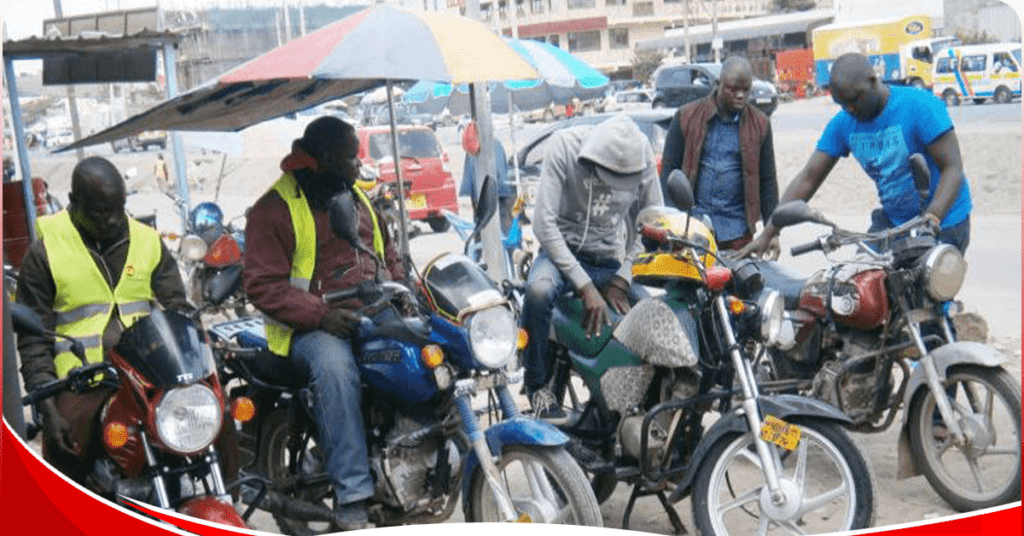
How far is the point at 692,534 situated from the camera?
133 inches

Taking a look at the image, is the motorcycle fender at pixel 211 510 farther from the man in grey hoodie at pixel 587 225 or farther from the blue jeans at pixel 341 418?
the man in grey hoodie at pixel 587 225

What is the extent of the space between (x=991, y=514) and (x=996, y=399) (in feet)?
3.84

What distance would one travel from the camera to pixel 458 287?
320 centimetres

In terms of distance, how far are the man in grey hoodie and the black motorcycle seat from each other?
47cm

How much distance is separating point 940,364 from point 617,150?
1.18m

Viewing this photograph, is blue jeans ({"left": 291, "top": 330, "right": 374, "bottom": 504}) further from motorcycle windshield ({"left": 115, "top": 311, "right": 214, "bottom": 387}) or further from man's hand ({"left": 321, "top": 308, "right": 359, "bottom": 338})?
motorcycle windshield ({"left": 115, "top": 311, "right": 214, "bottom": 387})

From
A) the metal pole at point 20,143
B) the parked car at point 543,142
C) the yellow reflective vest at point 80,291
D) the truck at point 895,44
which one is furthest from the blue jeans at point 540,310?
the truck at point 895,44

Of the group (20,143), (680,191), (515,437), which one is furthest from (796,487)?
(20,143)

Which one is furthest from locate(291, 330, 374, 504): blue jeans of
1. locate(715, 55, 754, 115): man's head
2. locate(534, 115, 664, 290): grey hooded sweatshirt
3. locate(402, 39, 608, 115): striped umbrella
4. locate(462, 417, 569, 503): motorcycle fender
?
locate(402, 39, 608, 115): striped umbrella

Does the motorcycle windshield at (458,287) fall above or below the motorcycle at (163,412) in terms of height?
above

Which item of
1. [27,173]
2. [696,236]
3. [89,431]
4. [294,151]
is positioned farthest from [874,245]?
[27,173]

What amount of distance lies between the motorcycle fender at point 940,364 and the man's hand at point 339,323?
175cm

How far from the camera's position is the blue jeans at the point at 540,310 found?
3910mm

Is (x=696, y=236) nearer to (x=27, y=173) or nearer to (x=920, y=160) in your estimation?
(x=920, y=160)
